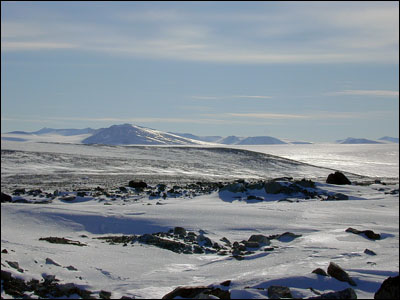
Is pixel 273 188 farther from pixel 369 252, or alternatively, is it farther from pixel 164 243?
pixel 369 252

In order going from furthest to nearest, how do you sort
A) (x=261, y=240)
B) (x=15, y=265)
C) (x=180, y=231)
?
(x=180, y=231) < (x=261, y=240) < (x=15, y=265)

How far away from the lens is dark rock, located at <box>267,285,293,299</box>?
6151 mm

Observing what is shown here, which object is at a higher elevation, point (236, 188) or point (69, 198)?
point (236, 188)

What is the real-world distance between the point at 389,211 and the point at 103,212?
8.92 metres

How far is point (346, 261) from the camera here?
852 cm

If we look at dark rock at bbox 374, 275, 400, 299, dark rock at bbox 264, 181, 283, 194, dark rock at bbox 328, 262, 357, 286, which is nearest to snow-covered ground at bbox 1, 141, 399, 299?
dark rock at bbox 328, 262, 357, 286

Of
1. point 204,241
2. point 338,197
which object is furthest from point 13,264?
point 338,197

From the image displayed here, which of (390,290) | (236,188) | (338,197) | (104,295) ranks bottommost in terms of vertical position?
(104,295)

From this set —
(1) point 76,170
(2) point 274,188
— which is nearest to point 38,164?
(1) point 76,170

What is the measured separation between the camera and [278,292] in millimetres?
6219

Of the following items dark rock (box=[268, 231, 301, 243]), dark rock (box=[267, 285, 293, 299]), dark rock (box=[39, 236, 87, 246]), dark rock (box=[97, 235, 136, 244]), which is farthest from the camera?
dark rock (box=[268, 231, 301, 243])

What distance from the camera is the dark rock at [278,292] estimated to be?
20.2 ft

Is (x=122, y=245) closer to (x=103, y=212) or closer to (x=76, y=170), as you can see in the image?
(x=103, y=212)

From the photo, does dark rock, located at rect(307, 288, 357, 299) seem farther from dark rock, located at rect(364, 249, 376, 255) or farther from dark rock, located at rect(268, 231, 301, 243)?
dark rock, located at rect(268, 231, 301, 243)
